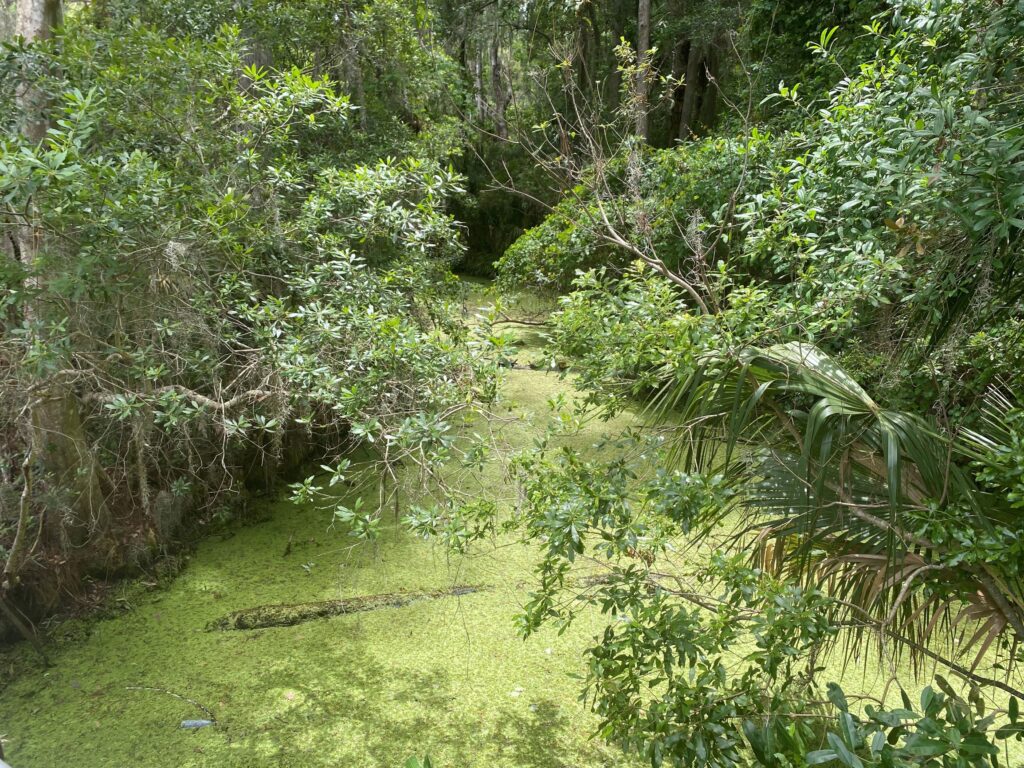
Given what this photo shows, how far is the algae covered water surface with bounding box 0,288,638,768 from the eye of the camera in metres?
2.21

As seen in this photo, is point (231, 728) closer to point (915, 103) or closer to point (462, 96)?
point (915, 103)

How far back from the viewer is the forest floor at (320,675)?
2207 millimetres

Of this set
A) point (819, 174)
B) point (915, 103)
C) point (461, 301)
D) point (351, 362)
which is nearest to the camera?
point (915, 103)

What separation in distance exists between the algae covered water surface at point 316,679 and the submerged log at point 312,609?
1.3 inches

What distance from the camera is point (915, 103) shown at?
1605mm

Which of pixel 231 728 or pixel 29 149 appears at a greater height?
pixel 29 149

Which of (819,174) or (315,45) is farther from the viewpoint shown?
(315,45)

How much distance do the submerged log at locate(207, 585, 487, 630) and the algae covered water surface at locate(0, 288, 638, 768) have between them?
1.3 inches

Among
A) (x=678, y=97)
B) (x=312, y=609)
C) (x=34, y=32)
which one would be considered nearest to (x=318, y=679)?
(x=312, y=609)

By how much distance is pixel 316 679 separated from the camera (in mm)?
2535

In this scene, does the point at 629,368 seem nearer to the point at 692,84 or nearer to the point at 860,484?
the point at 860,484

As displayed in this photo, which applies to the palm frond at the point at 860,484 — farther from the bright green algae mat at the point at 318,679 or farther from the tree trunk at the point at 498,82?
the tree trunk at the point at 498,82

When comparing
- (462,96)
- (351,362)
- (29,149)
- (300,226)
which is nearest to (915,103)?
(351,362)

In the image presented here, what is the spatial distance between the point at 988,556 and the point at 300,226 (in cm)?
248
